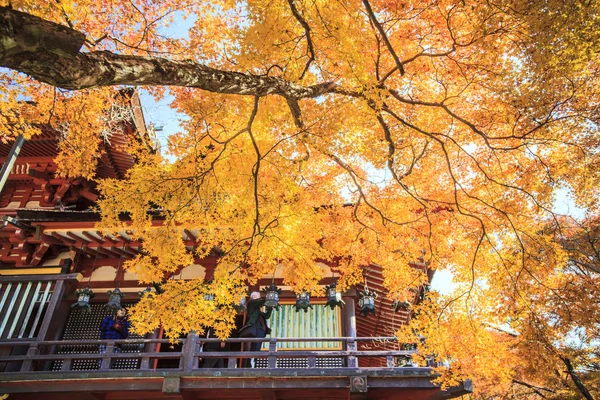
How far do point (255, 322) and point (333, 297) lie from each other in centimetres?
204

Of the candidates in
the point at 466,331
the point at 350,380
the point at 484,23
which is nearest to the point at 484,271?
the point at 466,331

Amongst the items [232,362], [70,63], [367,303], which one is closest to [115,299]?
[232,362]

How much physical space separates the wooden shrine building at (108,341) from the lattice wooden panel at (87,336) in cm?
3

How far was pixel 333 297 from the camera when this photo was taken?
9.72 m

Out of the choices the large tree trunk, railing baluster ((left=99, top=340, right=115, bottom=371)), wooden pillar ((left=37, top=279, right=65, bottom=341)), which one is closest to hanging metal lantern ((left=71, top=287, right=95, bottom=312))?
wooden pillar ((left=37, top=279, right=65, bottom=341))

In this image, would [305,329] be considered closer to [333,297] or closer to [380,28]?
[333,297]

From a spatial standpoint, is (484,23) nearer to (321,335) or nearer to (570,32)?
(570,32)

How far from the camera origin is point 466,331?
8.30m

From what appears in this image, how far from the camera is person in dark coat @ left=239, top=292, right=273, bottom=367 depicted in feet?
31.4

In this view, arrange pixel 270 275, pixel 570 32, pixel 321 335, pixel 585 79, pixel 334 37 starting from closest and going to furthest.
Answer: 1. pixel 570 32
2. pixel 334 37
3. pixel 585 79
4. pixel 321 335
5. pixel 270 275

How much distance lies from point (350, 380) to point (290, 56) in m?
6.81

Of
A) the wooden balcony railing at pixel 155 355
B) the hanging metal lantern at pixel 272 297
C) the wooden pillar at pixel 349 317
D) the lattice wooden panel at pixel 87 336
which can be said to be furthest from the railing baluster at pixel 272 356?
the lattice wooden panel at pixel 87 336

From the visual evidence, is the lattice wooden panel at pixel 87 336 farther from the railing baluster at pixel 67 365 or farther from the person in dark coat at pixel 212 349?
the person in dark coat at pixel 212 349

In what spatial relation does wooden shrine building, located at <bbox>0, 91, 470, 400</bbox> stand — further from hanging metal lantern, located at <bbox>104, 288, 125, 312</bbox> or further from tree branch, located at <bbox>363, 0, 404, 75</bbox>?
tree branch, located at <bbox>363, 0, 404, 75</bbox>
